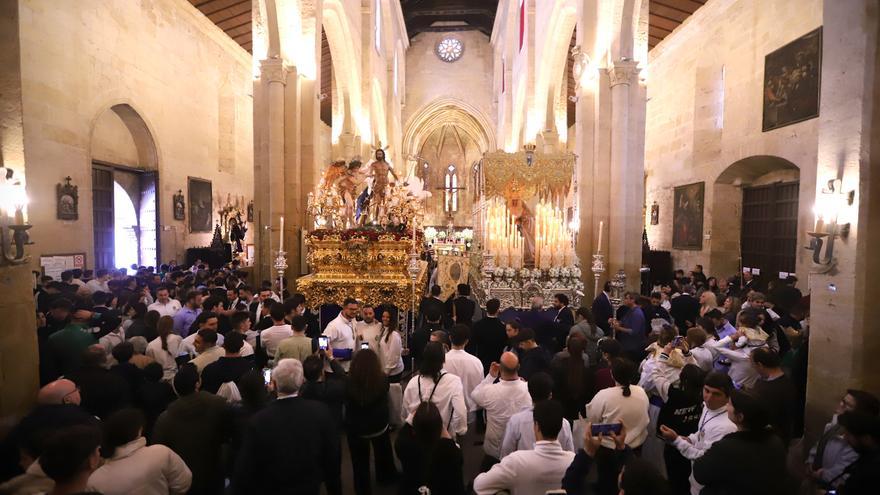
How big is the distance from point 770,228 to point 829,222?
10056 mm

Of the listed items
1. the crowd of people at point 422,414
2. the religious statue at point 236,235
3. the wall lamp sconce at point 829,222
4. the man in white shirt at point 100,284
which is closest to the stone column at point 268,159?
the man in white shirt at point 100,284

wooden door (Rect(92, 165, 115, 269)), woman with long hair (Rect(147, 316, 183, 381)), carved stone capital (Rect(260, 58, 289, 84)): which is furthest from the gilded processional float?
wooden door (Rect(92, 165, 115, 269))

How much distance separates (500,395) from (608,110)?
28.8ft

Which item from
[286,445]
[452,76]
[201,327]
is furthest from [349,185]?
[452,76]

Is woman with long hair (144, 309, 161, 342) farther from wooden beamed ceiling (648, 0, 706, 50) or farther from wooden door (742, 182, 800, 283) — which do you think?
wooden beamed ceiling (648, 0, 706, 50)

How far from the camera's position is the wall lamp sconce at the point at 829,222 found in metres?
4.39

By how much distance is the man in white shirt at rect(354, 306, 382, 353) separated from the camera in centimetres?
516

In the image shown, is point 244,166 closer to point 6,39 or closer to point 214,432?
point 6,39

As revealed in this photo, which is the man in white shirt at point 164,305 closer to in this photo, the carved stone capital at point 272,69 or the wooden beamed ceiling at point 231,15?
the carved stone capital at point 272,69

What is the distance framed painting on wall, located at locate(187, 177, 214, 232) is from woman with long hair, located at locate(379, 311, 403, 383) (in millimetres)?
13859

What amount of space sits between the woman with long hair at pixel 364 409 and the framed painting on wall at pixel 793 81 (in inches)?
467

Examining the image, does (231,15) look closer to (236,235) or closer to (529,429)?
(236,235)

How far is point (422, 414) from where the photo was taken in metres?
2.66

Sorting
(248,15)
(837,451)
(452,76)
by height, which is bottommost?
(837,451)
